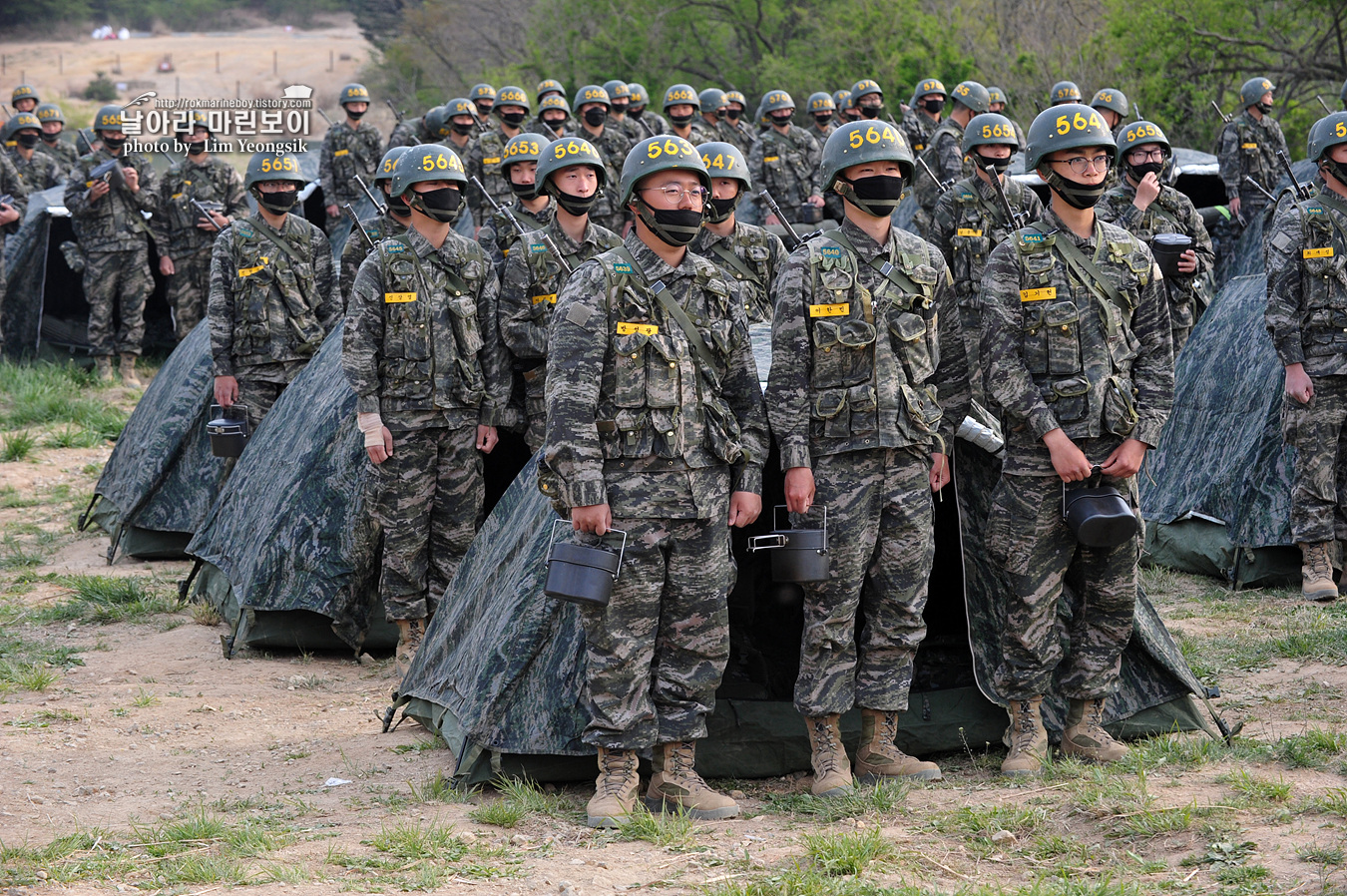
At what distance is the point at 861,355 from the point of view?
4.89 metres

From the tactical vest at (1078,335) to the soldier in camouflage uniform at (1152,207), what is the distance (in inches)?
137

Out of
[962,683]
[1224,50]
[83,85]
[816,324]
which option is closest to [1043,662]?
[962,683]

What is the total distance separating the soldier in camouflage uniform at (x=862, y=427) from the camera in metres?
4.86

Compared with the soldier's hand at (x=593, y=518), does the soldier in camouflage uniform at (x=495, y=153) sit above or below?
above

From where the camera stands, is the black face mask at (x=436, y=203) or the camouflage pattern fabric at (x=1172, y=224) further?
the camouflage pattern fabric at (x=1172, y=224)

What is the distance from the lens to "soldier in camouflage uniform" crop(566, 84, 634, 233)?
43.0 ft

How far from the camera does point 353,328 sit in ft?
21.5

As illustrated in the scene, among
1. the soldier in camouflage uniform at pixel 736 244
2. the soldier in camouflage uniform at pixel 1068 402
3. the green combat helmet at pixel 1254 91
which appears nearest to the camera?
the soldier in camouflage uniform at pixel 1068 402

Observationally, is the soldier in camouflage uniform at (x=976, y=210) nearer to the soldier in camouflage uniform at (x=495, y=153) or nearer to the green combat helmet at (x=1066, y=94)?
the green combat helmet at (x=1066, y=94)

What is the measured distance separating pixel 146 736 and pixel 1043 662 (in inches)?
142

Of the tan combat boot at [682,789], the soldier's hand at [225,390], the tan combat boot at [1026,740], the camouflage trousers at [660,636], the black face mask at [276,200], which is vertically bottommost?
the tan combat boot at [682,789]

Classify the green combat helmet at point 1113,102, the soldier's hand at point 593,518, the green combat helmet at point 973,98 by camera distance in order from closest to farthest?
1. the soldier's hand at point 593,518
2. the green combat helmet at point 1113,102
3. the green combat helmet at point 973,98

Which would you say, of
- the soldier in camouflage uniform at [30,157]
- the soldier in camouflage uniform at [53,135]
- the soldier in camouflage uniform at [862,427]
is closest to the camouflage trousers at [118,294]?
the soldier in camouflage uniform at [30,157]

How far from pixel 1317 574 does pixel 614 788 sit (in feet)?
14.3
